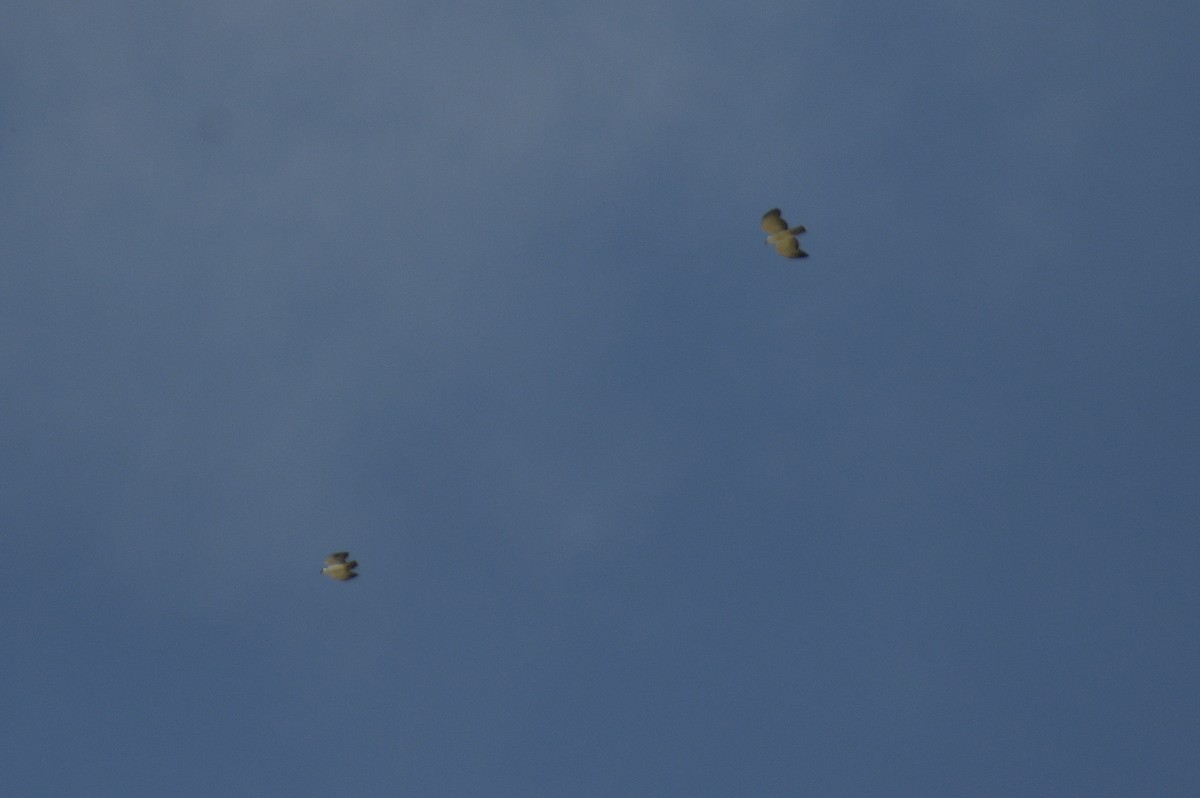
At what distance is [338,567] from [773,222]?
72.2ft

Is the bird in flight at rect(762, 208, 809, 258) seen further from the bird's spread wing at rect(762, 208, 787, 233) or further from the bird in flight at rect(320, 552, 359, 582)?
the bird in flight at rect(320, 552, 359, 582)

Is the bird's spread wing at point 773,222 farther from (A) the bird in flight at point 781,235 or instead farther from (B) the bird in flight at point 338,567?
(B) the bird in flight at point 338,567

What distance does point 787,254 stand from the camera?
65188mm

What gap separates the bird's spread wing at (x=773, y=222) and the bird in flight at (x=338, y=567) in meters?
21.2

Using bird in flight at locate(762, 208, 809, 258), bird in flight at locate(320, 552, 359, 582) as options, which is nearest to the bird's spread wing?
bird in flight at locate(762, 208, 809, 258)

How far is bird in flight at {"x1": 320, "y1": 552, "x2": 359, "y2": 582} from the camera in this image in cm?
7106

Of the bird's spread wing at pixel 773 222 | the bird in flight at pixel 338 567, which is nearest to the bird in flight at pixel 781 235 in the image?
the bird's spread wing at pixel 773 222

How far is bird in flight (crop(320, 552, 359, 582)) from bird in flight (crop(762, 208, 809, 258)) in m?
21.1

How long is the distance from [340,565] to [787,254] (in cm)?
2159

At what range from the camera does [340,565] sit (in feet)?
234

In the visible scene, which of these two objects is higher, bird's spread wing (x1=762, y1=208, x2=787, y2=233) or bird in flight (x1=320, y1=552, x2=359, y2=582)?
bird's spread wing (x1=762, y1=208, x2=787, y2=233)

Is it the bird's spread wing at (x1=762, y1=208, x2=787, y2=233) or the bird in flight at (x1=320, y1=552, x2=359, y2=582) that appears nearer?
the bird's spread wing at (x1=762, y1=208, x2=787, y2=233)

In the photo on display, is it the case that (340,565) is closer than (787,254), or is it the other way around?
(787,254)

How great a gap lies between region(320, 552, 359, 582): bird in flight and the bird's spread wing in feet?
69.6
